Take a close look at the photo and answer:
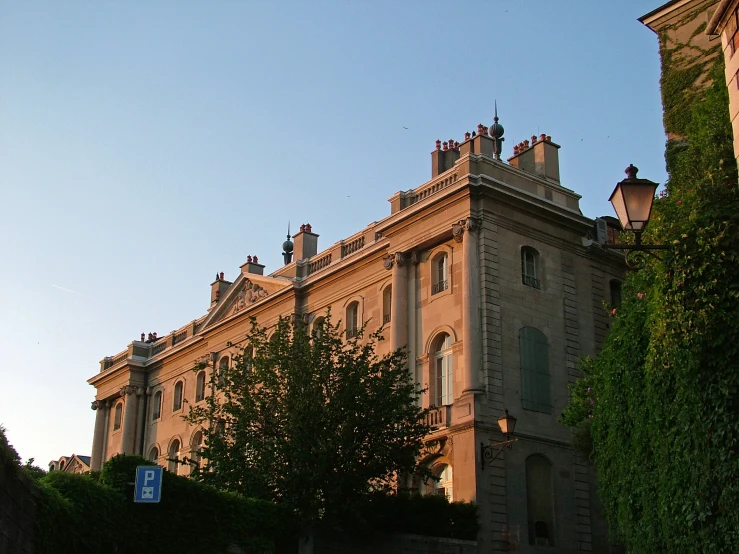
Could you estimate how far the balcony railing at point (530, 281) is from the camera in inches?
1431

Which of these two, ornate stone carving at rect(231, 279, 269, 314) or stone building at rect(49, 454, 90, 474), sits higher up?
ornate stone carving at rect(231, 279, 269, 314)

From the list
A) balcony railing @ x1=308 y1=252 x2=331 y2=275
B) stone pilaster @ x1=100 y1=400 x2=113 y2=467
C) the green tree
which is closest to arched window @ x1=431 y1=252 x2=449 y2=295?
the green tree

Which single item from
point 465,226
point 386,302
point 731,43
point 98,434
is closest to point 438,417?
point 465,226

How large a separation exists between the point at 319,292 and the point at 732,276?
26.5 metres

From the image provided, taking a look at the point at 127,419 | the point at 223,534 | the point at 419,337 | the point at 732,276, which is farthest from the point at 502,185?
the point at 127,419

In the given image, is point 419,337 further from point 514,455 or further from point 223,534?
point 223,534

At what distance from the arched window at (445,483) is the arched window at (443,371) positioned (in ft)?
7.14

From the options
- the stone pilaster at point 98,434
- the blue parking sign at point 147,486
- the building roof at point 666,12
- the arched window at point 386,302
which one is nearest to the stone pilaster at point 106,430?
the stone pilaster at point 98,434

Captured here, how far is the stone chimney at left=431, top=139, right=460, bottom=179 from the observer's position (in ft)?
129

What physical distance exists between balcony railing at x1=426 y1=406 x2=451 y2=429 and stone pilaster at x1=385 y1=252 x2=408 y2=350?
3107 millimetres

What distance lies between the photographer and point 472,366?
33.8 meters

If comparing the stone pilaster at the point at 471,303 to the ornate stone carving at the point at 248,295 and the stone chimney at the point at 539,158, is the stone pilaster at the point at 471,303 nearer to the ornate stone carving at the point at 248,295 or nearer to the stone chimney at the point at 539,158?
the stone chimney at the point at 539,158

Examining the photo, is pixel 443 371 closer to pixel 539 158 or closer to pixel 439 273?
pixel 439 273

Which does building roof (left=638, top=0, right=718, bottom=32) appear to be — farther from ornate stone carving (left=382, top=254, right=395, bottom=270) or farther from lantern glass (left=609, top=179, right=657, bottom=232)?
lantern glass (left=609, top=179, right=657, bottom=232)
